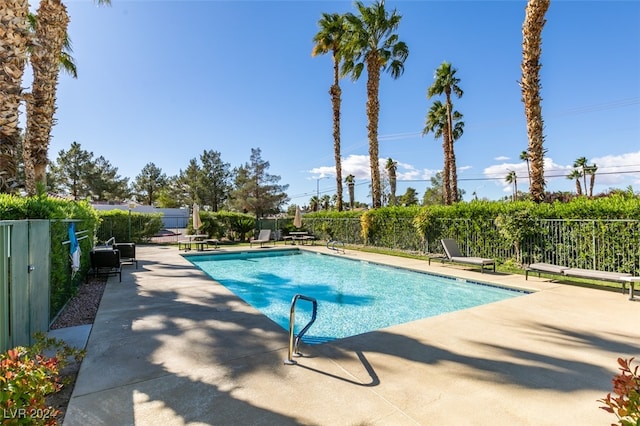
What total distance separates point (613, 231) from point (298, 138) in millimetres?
26707

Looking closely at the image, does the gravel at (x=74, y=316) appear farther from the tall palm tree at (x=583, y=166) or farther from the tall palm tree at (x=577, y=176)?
the tall palm tree at (x=577, y=176)

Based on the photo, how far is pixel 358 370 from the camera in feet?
10.8

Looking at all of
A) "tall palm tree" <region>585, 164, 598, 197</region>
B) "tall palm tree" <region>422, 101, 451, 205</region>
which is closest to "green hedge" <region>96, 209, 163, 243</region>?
"tall palm tree" <region>422, 101, 451, 205</region>

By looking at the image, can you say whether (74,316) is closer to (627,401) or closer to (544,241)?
(627,401)

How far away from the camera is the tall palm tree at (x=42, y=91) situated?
8430 mm

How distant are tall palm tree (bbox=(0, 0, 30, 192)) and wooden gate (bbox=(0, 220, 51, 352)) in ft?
9.60

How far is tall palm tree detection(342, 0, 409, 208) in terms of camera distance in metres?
16.5

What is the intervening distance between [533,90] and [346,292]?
333 inches

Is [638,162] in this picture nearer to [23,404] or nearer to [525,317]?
[525,317]

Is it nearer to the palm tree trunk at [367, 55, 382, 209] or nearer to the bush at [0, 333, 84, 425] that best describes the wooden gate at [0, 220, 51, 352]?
the bush at [0, 333, 84, 425]

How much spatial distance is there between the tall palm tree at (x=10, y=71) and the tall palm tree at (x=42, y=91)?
8.15ft

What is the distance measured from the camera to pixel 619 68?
1783 centimetres

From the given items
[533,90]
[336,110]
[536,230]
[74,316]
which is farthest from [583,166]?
[74,316]

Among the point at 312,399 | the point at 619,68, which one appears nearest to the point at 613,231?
the point at 312,399
